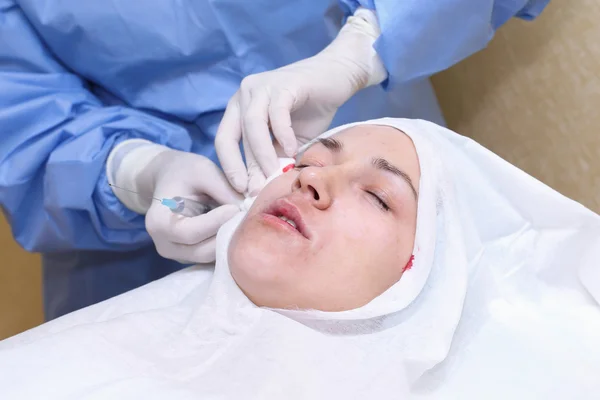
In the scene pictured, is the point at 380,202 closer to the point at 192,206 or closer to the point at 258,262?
the point at 258,262

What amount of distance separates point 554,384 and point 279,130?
23.3 inches

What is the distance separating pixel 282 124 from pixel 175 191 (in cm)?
22

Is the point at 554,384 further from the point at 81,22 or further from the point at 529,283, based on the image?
the point at 81,22

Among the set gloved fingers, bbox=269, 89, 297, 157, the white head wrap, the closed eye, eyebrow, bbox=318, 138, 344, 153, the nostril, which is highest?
gloved fingers, bbox=269, 89, 297, 157

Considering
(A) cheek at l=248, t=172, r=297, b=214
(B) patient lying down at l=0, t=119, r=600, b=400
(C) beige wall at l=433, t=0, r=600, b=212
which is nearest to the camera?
(B) patient lying down at l=0, t=119, r=600, b=400

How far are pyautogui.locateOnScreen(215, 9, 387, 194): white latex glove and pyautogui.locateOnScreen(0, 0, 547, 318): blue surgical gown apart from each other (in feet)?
0.19

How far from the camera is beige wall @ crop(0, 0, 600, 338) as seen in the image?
1174 mm

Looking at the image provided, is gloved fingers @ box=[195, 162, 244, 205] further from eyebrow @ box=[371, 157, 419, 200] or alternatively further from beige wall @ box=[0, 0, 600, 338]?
beige wall @ box=[0, 0, 600, 338]

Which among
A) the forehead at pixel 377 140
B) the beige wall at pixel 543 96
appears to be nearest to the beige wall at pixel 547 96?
the beige wall at pixel 543 96

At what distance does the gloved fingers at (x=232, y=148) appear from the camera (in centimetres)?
89

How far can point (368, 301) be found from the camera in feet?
2.56

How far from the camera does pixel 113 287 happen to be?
1.24 metres

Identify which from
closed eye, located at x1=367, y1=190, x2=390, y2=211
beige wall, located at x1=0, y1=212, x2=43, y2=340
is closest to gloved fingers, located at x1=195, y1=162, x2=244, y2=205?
closed eye, located at x1=367, y1=190, x2=390, y2=211

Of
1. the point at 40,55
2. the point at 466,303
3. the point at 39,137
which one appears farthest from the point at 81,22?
the point at 466,303
